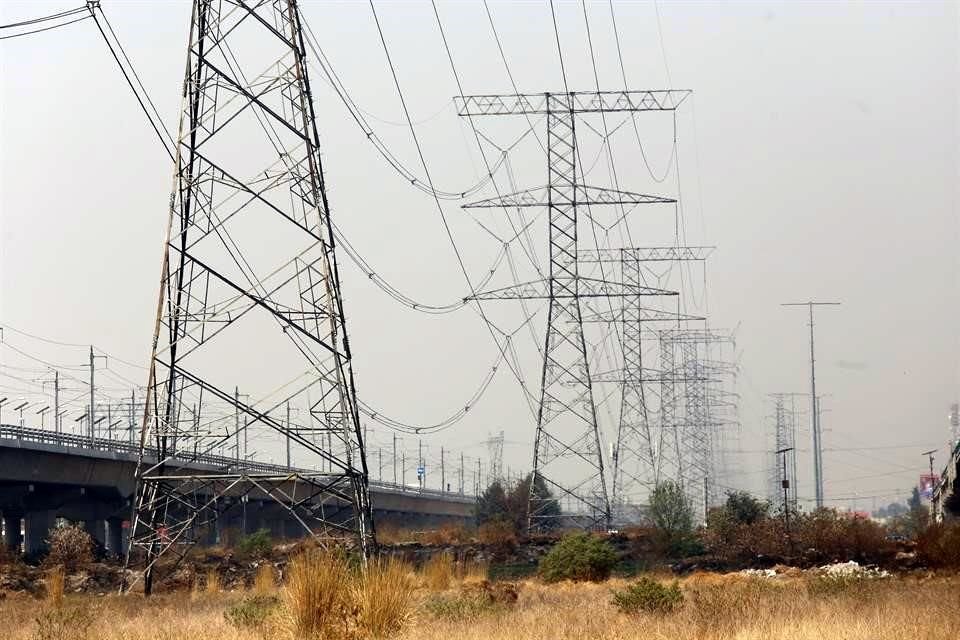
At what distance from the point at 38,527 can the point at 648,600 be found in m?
65.3

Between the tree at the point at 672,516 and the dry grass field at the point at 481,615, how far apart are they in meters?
25.9

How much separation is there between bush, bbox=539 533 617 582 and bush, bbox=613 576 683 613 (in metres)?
17.5

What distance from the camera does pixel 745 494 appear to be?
75.1 metres

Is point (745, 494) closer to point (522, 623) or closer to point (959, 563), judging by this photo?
point (959, 563)

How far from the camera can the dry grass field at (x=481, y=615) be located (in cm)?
1970

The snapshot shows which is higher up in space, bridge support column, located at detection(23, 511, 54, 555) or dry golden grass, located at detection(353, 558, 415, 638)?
dry golden grass, located at detection(353, 558, 415, 638)

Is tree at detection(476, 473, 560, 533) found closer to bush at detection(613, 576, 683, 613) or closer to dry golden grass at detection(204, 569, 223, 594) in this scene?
dry golden grass at detection(204, 569, 223, 594)

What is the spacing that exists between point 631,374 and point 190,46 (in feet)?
185

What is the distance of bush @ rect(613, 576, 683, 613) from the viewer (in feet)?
86.4

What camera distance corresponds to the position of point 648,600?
87.7ft

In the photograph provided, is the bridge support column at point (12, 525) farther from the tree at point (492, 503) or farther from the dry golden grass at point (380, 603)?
the dry golden grass at point (380, 603)

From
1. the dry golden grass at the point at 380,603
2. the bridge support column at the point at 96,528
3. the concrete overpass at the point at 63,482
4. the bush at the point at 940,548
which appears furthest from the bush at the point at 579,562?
the bridge support column at the point at 96,528

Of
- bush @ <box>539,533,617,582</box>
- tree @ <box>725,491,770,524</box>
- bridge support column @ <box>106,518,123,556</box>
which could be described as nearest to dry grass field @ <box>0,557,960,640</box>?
bush @ <box>539,533,617,582</box>

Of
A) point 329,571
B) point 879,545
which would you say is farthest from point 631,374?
point 329,571
